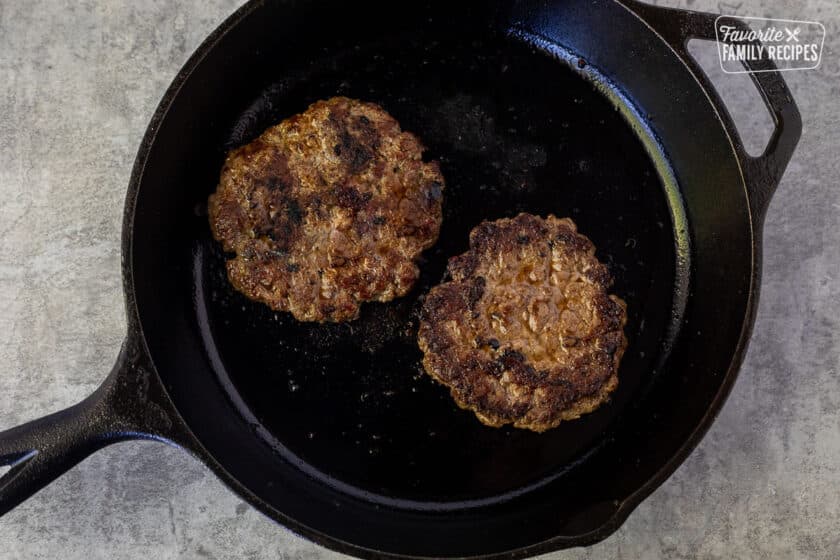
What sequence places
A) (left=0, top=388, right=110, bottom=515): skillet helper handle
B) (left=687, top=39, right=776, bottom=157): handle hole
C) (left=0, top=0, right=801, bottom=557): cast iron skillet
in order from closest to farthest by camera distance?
(left=0, top=388, right=110, bottom=515): skillet helper handle < (left=0, top=0, right=801, bottom=557): cast iron skillet < (left=687, top=39, right=776, bottom=157): handle hole

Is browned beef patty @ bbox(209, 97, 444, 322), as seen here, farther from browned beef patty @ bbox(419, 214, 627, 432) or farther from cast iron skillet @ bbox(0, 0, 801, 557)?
browned beef patty @ bbox(419, 214, 627, 432)

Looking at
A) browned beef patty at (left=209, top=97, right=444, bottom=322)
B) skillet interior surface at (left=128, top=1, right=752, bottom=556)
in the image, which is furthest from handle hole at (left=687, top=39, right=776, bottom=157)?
browned beef patty at (left=209, top=97, right=444, bottom=322)

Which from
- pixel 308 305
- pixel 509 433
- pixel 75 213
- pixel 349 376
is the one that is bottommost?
pixel 509 433

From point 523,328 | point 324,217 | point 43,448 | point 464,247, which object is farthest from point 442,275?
point 43,448

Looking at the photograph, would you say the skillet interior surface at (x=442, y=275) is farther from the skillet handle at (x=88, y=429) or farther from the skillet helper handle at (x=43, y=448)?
the skillet helper handle at (x=43, y=448)

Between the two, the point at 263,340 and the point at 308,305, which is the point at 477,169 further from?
the point at 263,340

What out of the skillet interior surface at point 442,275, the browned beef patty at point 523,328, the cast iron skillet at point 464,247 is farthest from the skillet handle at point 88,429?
the browned beef patty at point 523,328

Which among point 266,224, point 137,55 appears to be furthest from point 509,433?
point 137,55
